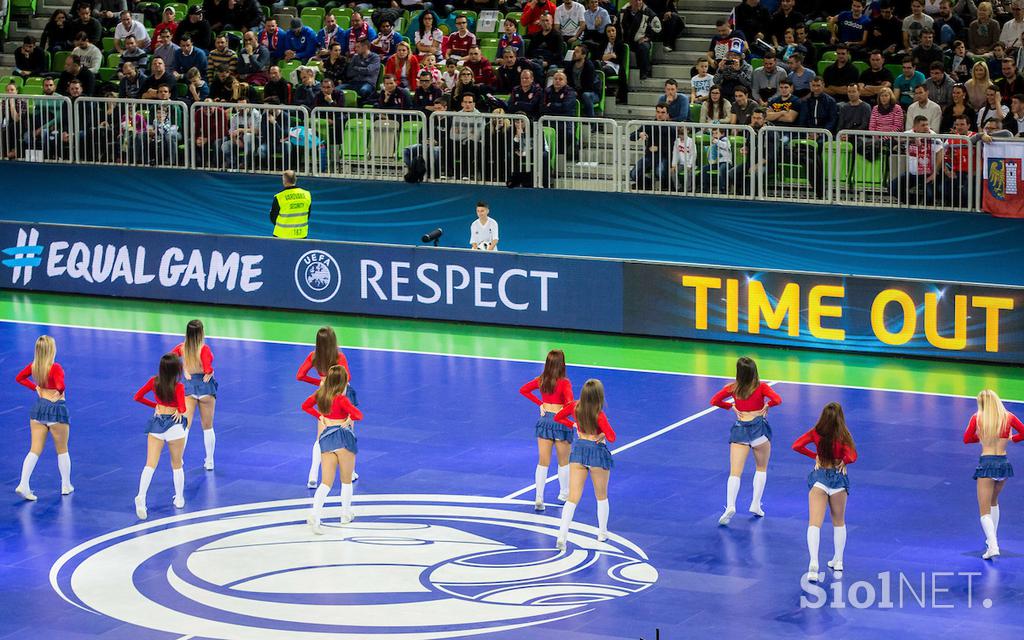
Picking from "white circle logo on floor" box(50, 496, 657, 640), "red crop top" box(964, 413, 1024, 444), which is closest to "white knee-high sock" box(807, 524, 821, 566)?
"white circle logo on floor" box(50, 496, 657, 640)

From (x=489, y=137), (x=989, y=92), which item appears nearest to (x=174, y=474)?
(x=489, y=137)

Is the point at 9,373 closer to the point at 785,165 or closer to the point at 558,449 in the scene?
the point at 558,449

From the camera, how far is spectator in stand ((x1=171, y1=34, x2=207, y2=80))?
105 ft

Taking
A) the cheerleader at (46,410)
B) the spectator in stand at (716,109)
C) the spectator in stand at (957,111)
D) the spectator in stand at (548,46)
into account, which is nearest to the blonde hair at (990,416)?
the cheerleader at (46,410)

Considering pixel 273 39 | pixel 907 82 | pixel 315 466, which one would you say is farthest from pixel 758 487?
pixel 273 39

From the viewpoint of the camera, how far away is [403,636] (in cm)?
1414

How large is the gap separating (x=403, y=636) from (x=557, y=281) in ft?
42.1

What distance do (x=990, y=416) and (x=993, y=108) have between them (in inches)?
401

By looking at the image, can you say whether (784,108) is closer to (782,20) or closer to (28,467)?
(782,20)

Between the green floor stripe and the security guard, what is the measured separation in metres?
1.40

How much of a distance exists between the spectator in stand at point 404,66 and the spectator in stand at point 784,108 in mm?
6587

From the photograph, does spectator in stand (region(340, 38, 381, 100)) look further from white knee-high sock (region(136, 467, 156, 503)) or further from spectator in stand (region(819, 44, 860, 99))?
white knee-high sock (region(136, 467, 156, 503))

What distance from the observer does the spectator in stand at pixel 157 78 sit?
30.9 meters

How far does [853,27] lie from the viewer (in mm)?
28297
